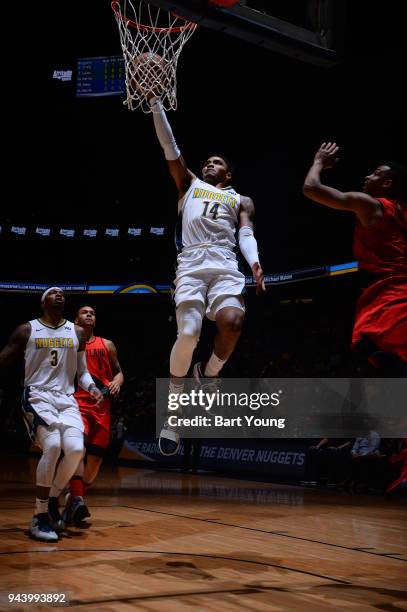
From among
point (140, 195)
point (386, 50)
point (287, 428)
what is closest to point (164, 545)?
point (287, 428)

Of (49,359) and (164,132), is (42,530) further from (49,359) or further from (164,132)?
(164,132)

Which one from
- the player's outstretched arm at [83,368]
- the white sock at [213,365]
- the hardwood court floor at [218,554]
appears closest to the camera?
the hardwood court floor at [218,554]

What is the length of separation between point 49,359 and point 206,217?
2.29 m

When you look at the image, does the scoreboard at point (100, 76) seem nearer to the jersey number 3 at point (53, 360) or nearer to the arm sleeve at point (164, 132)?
the jersey number 3 at point (53, 360)

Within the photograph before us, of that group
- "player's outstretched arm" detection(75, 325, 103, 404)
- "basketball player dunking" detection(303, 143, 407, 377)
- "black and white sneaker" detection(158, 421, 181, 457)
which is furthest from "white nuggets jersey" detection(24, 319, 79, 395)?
"basketball player dunking" detection(303, 143, 407, 377)

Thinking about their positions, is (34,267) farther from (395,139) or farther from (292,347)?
(395,139)

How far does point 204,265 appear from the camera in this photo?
5.14 metres

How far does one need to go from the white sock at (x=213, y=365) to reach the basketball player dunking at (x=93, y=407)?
214 cm

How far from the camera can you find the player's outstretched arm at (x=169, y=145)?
17.1ft

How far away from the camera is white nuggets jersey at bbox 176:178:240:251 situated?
525cm

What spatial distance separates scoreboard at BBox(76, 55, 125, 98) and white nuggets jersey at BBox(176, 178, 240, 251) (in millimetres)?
12619

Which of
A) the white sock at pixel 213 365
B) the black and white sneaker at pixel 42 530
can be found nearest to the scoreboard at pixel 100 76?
the black and white sneaker at pixel 42 530

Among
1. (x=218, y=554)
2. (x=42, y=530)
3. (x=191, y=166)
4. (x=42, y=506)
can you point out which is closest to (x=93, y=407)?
(x=42, y=506)

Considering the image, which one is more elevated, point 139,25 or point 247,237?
point 139,25
